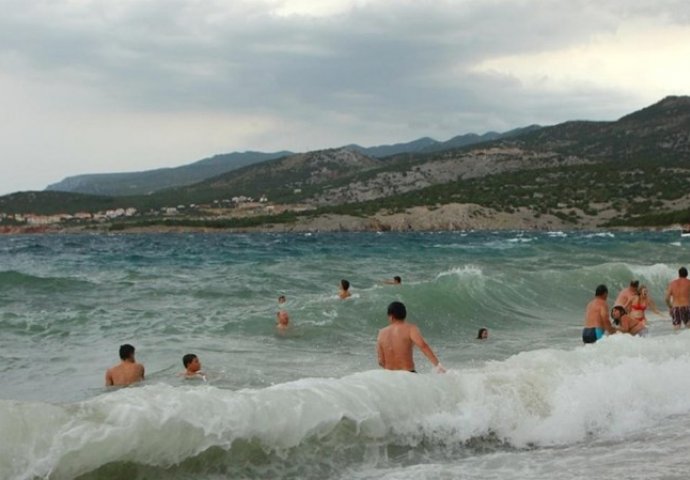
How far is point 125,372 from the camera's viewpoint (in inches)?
472

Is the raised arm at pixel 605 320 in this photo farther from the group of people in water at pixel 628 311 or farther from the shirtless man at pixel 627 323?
the shirtless man at pixel 627 323

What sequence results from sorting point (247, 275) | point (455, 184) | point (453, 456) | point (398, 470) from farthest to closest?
point (455, 184) → point (247, 275) → point (453, 456) → point (398, 470)

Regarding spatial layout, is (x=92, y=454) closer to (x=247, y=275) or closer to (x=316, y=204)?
(x=247, y=275)

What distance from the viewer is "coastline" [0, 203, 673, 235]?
117375 millimetres

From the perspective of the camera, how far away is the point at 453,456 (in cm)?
812

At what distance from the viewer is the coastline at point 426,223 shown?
4621 inches

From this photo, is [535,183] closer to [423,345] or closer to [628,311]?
[628,311]

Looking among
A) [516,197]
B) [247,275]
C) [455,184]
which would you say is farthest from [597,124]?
[247,275]

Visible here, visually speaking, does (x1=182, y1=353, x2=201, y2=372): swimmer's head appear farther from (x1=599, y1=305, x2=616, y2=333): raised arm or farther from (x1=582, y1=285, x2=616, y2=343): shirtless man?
(x1=599, y1=305, x2=616, y2=333): raised arm

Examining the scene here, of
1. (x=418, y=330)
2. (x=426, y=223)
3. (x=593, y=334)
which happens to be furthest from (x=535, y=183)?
(x=418, y=330)

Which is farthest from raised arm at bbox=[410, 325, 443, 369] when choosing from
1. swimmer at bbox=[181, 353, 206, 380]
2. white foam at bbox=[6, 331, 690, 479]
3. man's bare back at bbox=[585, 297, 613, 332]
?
man's bare back at bbox=[585, 297, 613, 332]

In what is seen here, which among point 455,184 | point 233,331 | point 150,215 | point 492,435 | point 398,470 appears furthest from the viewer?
point 150,215

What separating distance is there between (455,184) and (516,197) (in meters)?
21.5

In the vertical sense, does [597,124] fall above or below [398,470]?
above
